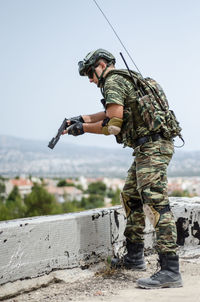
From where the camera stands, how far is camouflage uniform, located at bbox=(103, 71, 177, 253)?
3.15m

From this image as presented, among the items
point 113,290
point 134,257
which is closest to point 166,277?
point 113,290

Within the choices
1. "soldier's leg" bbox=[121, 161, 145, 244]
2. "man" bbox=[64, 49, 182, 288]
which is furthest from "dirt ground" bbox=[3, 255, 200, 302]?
"soldier's leg" bbox=[121, 161, 145, 244]

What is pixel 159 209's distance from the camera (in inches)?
125

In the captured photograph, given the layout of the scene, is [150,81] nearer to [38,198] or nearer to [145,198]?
[145,198]

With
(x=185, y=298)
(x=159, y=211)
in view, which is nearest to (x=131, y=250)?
(x=159, y=211)

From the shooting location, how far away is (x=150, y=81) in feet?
11.4

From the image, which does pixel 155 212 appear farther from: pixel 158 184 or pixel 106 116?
pixel 106 116

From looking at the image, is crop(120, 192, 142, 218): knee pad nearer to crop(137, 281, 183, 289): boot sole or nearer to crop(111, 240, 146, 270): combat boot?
crop(111, 240, 146, 270): combat boot

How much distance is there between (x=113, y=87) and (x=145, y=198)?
85cm

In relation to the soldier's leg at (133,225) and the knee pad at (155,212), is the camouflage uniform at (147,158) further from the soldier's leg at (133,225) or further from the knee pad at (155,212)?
the soldier's leg at (133,225)

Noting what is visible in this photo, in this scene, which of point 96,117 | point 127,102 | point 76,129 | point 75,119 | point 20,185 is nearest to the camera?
point 127,102

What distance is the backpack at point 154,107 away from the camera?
3.23 meters

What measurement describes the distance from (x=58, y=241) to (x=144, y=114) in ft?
4.12

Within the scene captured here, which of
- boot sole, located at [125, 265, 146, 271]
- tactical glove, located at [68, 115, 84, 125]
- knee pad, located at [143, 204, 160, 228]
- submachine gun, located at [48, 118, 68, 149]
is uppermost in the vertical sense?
tactical glove, located at [68, 115, 84, 125]
